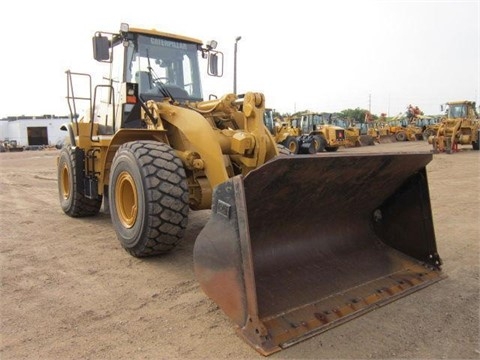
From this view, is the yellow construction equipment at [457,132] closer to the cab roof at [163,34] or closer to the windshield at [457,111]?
the windshield at [457,111]

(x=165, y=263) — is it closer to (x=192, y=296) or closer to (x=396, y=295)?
(x=192, y=296)

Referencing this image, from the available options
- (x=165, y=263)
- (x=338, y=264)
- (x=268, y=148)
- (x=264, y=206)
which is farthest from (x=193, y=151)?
(x=338, y=264)

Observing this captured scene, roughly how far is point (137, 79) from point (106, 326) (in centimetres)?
341

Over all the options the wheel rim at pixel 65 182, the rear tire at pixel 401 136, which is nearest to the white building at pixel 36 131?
the rear tire at pixel 401 136

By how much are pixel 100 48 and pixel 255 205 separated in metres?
3.45

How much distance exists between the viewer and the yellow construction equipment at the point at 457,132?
2081cm

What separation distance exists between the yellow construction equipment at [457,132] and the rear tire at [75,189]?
18550mm

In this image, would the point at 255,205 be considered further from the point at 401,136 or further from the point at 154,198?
the point at 401,136

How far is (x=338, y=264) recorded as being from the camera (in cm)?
371

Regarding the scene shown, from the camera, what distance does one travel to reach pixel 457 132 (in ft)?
69.7

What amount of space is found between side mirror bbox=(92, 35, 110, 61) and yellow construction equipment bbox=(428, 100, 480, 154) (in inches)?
750

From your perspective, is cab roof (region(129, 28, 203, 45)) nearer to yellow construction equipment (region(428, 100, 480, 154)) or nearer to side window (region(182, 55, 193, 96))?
side window (region(182, 55, 193, 96))

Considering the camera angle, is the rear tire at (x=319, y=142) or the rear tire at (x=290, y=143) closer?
the rear tire at (x=290, y=143)

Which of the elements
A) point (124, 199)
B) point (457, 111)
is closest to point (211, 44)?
point (124, 199)
